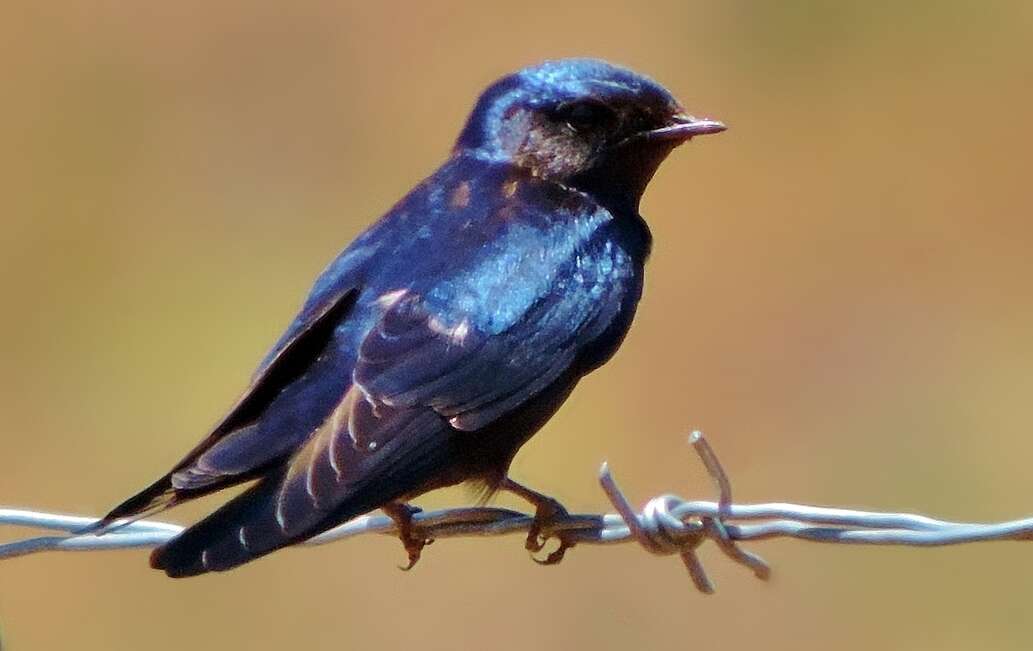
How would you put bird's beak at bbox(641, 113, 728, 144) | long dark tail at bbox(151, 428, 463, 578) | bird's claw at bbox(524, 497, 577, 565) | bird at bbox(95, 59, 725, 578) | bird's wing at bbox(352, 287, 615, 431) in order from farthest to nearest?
bird's beak at bbox(641, 113, 728, 144) < bird's wing at bbox(352, 287, 615, 431) < bird's claw at bbox(524, 497, 577, 565) < bird at bbox(95, 59, 725, 578) < long dark tail at bbox(151, 428, 463, 578)

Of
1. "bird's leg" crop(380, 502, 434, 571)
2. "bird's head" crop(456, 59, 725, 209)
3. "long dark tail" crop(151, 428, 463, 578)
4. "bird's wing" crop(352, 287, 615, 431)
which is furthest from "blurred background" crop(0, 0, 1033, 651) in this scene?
"long dark tail" crop(151, 428, 463, 578)

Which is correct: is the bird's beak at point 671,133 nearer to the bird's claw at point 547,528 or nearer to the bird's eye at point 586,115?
the bird's eye at point 586,115

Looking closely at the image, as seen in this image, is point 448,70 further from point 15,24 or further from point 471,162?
point 471,162

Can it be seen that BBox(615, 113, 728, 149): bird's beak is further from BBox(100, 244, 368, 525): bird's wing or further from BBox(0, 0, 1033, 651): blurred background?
BBox(0, 0, 1033, 651): blurred background

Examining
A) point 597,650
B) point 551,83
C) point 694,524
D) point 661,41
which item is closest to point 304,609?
point 597,650

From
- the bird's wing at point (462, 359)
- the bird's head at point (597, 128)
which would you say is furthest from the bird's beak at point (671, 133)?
the bird's wing at point (462, 359)

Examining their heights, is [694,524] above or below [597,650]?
above
